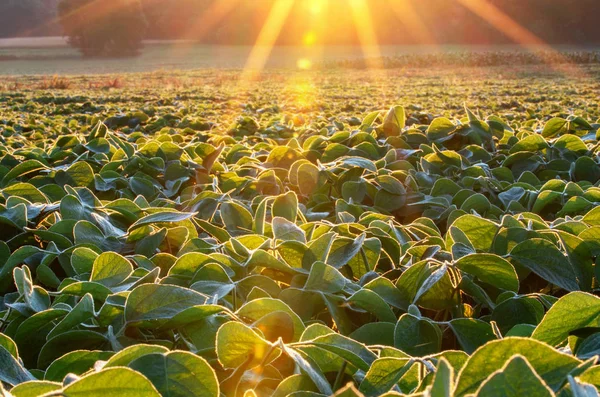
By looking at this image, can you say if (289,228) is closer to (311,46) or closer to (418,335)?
(418,335)

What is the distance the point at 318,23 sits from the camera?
163 feet

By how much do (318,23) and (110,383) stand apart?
2035 inches

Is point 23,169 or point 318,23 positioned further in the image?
point 318,23

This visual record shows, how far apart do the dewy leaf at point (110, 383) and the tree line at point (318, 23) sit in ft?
157

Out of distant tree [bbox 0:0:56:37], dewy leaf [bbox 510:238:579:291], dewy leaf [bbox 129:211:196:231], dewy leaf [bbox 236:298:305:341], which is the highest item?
distant tree [bbox 0:0:56:37]

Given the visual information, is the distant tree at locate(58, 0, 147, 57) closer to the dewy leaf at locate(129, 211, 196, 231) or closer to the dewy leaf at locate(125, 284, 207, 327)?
the dewy leaf at locate(129, 211, 196, 231)

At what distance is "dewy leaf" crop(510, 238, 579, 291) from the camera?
866 mm

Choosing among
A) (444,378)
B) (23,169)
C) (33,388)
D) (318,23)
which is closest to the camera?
(444,378)

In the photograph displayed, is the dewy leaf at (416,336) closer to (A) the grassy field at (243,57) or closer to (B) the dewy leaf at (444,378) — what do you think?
(B) the dewy leaf at (444,378)

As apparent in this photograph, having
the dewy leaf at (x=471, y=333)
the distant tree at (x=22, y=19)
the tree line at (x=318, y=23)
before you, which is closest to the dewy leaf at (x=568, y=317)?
the dewy leaf at (x=471, y=333)

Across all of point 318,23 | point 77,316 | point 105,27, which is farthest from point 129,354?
point 318,23

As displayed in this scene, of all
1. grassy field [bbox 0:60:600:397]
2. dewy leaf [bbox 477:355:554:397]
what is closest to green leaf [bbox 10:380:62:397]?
grassy field [bbox 0:60:600:397]

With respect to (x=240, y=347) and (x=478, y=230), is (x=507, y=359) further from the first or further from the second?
(x=478, y=230)

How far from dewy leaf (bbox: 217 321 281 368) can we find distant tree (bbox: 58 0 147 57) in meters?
48.1
